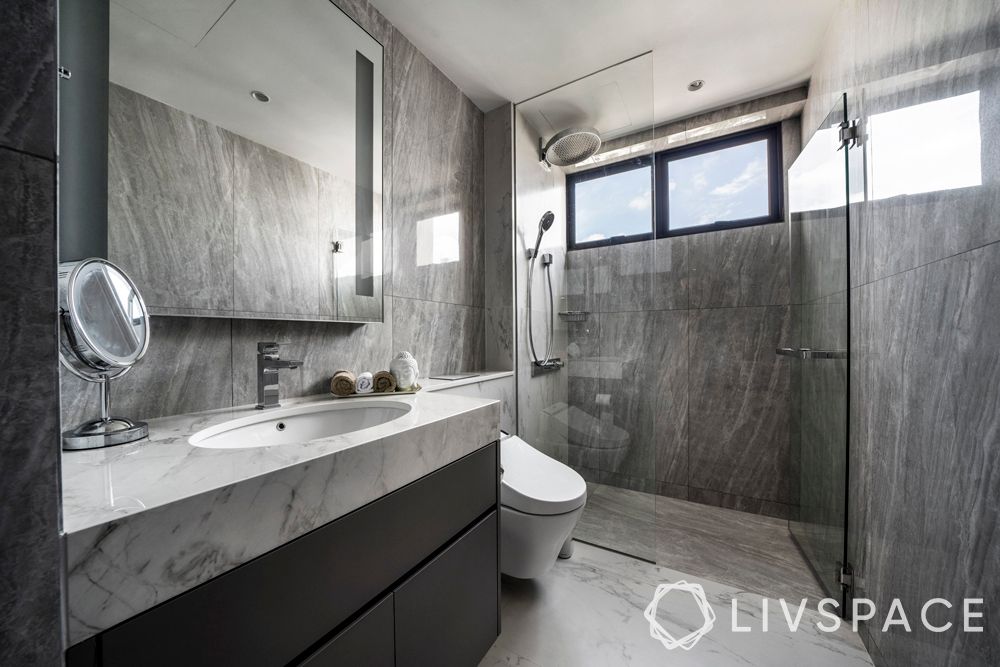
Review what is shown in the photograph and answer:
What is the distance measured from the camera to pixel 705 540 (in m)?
1.97

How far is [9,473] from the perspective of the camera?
331 millimetres

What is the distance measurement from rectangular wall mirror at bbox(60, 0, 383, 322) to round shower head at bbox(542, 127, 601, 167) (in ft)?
3.40

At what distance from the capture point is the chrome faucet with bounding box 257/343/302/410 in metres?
1.14

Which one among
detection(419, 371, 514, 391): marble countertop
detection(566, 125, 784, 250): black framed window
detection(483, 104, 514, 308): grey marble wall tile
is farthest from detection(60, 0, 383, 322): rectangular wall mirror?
detection(566, 125, 784, 250): black framed window

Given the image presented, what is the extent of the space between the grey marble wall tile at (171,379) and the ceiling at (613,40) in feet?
5.04

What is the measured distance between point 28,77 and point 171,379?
859mm

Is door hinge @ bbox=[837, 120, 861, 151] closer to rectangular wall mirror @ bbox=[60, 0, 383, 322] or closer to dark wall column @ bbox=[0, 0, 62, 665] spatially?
rectangular wall mirror @ bbox=[60, 0, 383, 322]

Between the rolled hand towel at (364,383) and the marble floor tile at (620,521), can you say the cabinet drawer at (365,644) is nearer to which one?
the rolled hand towel at (364,383)

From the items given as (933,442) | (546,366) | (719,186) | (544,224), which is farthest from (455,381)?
(719,186)

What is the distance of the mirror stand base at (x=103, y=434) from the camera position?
0.71m

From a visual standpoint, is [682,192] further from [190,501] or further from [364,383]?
[190,501]

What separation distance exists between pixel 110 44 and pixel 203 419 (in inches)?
36.6

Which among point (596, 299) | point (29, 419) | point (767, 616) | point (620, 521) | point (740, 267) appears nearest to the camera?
point (29, 419)

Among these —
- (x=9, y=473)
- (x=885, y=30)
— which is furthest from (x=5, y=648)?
(x=885, y=30)
